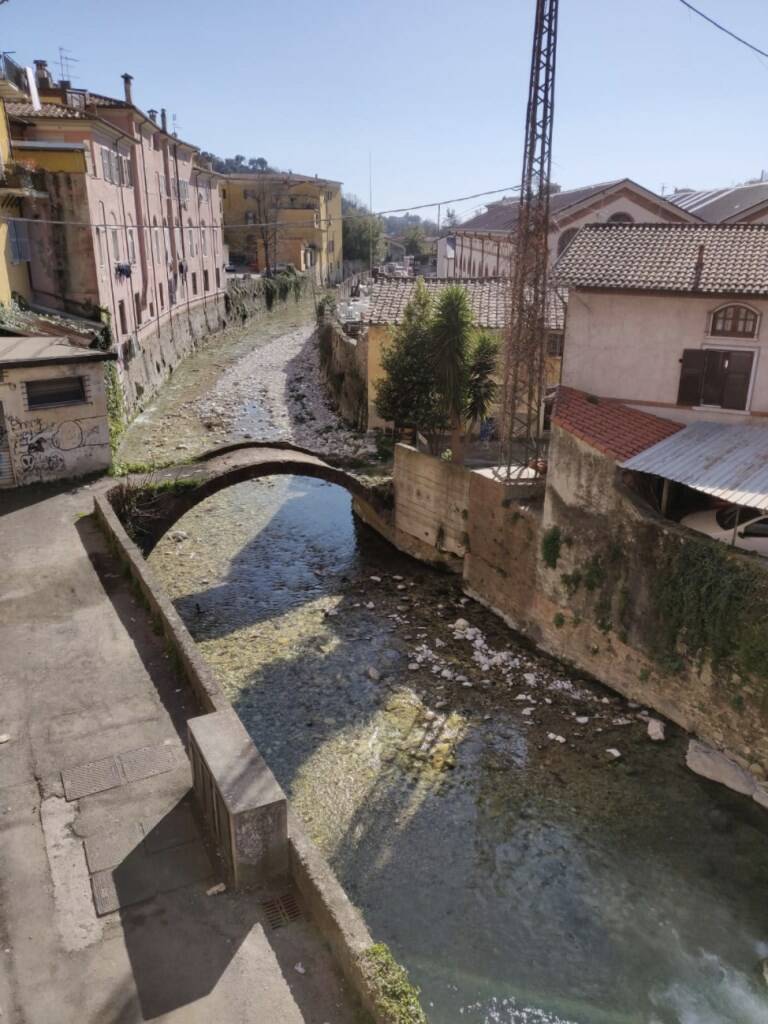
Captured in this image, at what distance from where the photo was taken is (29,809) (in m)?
8.30

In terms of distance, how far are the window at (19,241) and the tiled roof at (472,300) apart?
12.0m

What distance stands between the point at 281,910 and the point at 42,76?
131 feet

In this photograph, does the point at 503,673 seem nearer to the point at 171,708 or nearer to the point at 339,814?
the point at 339,814

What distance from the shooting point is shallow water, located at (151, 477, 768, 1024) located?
32.9 feet

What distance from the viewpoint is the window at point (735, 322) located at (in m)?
16.7

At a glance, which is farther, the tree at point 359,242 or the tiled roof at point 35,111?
the tree at point 359,242

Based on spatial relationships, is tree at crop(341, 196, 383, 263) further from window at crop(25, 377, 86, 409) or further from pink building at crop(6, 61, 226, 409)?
window at crop(25, 377, 86, 409)

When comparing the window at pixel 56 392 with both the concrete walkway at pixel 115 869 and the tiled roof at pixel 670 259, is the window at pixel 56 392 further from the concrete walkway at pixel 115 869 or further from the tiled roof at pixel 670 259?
the tiled roof at pixel 670 259

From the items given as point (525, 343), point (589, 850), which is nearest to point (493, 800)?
point (589, 850)

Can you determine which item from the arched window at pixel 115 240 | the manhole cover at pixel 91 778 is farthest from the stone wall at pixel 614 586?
the arched window at pixel 115 240

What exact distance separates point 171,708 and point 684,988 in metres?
7.50

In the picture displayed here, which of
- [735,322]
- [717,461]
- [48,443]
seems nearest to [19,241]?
[48,443]

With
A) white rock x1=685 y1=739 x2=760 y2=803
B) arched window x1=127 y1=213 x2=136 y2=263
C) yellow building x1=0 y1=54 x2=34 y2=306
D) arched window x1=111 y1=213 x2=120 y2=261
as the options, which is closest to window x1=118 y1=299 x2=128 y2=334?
arched window x1=111 y1=213 x2=120 y2=261

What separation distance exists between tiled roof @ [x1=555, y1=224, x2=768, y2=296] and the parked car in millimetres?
4666
